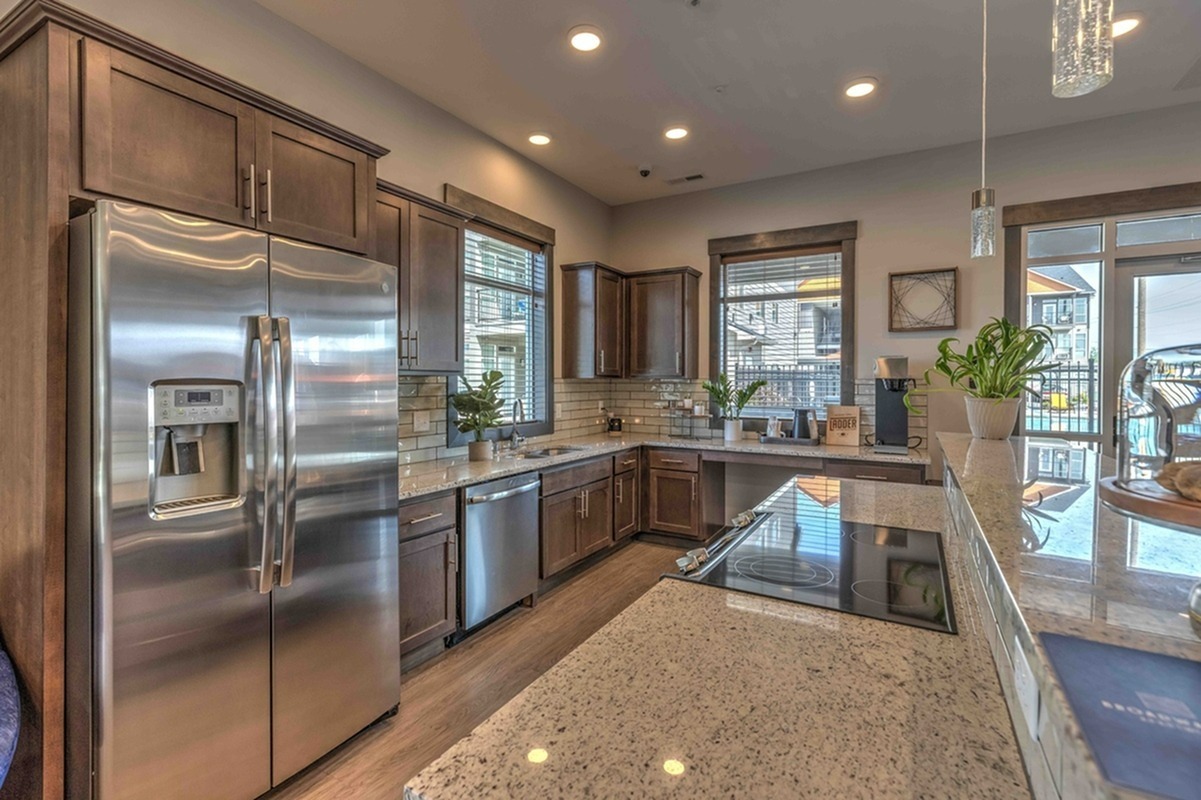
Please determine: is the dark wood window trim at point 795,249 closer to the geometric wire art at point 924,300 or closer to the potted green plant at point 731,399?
the potted green plant at point 731,399

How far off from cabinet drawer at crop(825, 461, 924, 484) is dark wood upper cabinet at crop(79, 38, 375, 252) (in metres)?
3.32

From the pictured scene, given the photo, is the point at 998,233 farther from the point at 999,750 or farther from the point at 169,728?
the point at 169,728

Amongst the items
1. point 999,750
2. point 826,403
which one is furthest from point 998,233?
point 999,750

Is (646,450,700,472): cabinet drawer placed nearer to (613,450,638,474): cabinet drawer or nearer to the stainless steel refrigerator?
(613,450,638,474): cabinet drawer

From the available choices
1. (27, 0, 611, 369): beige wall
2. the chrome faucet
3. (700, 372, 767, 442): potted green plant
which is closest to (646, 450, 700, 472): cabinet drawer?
(700, 372, 767, 442): potted green plant

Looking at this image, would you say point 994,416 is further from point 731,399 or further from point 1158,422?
point 731,399

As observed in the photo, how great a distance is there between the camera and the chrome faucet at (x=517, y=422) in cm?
408

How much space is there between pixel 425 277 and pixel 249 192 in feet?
3.75

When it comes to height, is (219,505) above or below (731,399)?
below

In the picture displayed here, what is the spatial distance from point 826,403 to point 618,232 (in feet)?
8.40

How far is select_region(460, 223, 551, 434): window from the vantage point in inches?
155

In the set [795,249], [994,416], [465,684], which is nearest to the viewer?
[994,416]

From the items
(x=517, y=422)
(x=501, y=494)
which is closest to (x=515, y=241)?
(x=517, y=422)

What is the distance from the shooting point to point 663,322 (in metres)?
5.04
